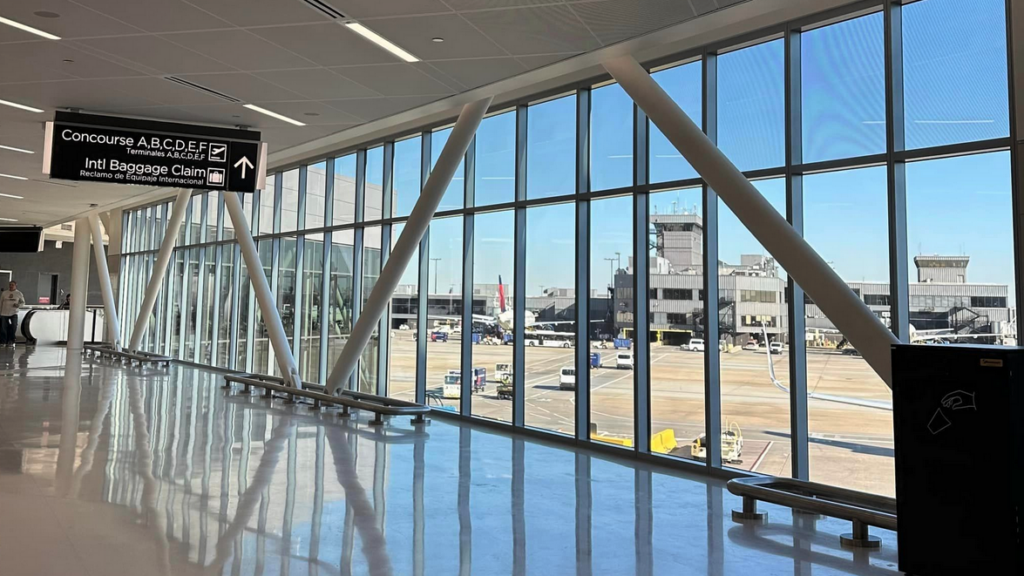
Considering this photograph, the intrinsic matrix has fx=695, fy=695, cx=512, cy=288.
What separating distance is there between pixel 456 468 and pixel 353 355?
4254 millimetres

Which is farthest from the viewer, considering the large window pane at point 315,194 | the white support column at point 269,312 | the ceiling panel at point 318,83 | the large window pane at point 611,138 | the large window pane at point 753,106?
the large window pane at point 315,194

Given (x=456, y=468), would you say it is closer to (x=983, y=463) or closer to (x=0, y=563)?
(x=0, y=563)

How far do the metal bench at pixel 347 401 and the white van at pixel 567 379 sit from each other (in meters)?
2.16

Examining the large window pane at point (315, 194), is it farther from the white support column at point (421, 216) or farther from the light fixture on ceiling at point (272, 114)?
the white support column at point (421, 216)

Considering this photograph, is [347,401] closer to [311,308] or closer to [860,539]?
[311,308]

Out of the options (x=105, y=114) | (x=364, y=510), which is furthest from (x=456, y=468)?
(x=105, y=114)

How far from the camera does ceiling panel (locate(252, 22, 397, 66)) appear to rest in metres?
7.08

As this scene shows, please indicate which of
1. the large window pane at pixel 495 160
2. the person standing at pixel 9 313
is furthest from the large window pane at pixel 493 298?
the person standing at pixel 9 313

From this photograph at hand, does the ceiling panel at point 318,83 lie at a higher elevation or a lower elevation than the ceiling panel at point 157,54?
higher

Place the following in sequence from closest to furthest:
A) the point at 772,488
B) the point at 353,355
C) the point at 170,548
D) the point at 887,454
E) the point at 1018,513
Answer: the point at 1018,513, the point at 170,548, the point at 772,488, the point at 887,454, the point at 353,355

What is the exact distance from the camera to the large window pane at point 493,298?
11047 mm

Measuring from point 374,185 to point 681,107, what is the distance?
7.49 m

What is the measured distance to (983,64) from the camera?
21.1ft

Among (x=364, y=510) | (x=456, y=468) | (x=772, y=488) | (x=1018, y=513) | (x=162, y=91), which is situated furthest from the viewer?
(x=162, y=91)
